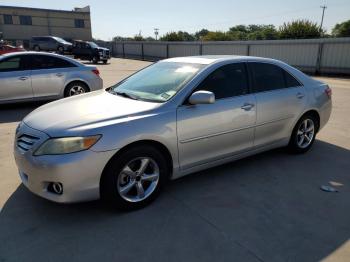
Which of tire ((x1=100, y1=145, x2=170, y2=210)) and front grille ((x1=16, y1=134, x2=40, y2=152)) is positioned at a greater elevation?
front grille ((x1=16, y1=134, x2=40, y2=152))

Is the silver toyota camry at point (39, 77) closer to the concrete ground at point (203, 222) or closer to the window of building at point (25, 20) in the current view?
the concrete ground at point (203, 222)

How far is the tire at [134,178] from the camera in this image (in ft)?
10.3

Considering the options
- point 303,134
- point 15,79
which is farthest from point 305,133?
point 15,79

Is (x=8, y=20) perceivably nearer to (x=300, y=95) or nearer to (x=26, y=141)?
(x=26, y=141)

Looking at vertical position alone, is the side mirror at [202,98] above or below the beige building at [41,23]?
below

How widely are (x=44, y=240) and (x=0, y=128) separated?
449cm

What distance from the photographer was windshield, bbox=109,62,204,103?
374 cm

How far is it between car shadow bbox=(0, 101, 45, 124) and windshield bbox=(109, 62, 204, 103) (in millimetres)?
4047

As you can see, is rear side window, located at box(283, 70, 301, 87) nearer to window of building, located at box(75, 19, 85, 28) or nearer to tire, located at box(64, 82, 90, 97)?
tire, located at box(64, 82, 90, 97)

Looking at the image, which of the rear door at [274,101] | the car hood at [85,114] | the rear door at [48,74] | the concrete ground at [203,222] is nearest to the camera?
the concrete ground at [203,222]

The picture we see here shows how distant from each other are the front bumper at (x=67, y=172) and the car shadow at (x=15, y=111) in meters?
4.71

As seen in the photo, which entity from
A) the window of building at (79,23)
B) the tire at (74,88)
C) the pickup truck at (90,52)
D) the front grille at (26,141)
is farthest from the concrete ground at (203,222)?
the window of building at (79,23)

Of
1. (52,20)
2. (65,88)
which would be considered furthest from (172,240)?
(52,20)

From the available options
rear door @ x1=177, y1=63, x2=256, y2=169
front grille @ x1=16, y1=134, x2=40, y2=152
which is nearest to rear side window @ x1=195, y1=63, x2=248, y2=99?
rear door @ x1=177, y1=63, x2=256, y2=169
